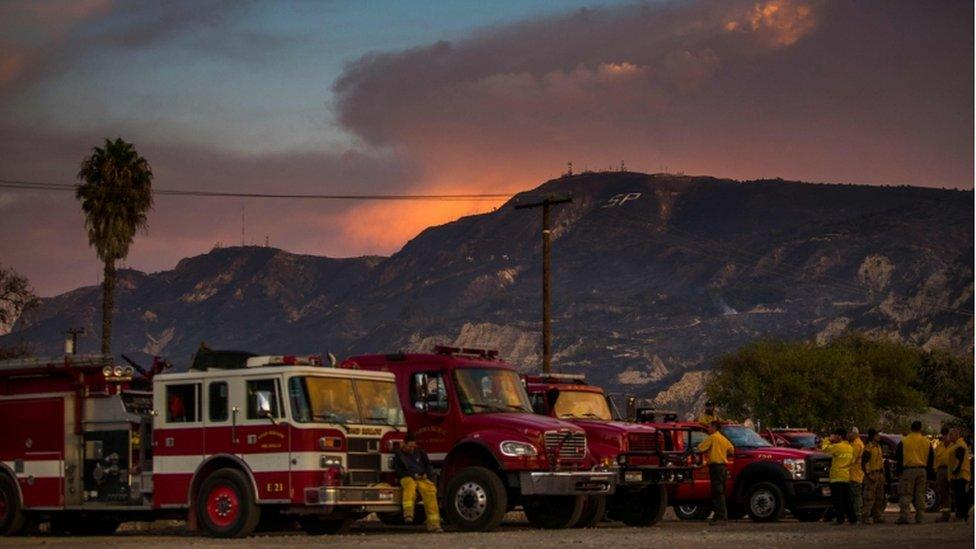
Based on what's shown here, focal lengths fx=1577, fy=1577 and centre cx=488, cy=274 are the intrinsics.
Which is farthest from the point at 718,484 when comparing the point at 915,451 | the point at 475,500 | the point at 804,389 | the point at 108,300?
the point at 804,389

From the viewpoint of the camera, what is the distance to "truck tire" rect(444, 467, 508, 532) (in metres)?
24.7

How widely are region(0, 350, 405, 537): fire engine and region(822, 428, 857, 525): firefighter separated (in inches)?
334

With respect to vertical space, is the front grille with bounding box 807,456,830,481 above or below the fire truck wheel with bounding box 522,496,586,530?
above

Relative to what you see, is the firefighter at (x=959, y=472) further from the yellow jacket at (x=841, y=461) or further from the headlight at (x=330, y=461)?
the headlight at (x=330, y=461)

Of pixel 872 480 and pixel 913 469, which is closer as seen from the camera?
pixel 913 469

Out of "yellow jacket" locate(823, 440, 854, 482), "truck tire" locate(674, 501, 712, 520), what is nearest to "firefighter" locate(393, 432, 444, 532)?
"yellow jacket" locate(823, 440, 854, 482)

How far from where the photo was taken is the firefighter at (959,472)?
29875 millimetres

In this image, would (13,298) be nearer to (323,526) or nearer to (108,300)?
(108,300)

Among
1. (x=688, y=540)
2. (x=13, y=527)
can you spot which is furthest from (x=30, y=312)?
(x=688, y=540)

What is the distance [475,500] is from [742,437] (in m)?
9.02

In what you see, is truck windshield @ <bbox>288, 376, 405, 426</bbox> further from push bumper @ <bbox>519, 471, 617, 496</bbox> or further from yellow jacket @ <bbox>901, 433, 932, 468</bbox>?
yellow jacket @ <bbox>901, 433, 932, 468</bbox>

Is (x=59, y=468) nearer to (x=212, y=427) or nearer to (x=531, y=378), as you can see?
(x=212, y=427)

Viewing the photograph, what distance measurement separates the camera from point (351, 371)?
24406 mm

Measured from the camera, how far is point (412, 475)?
80.2ft
